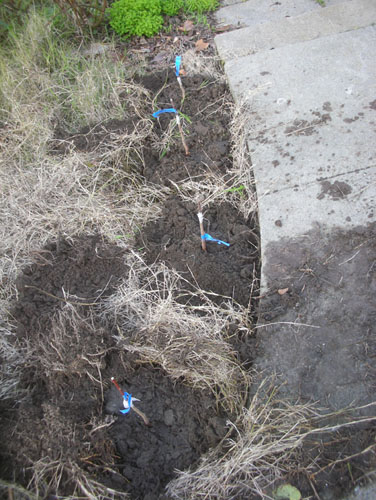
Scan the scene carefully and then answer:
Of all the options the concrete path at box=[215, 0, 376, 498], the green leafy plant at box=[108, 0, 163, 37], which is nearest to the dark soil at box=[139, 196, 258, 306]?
the concrete path at box=[215, 0, 376, 498]

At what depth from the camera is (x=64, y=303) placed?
2.37 m

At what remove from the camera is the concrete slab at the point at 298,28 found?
3.41 metres

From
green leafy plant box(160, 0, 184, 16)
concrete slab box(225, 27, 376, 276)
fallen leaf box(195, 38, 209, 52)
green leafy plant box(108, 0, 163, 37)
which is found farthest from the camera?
green leafy plant box(160, 0, 184, 16)

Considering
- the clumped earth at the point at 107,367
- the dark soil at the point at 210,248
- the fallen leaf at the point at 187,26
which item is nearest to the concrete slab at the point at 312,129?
the dark soil at the point at 210,248

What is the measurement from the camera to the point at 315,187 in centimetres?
252

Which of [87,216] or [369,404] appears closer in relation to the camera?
[369,404]

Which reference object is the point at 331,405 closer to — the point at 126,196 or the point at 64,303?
the point at 64,303

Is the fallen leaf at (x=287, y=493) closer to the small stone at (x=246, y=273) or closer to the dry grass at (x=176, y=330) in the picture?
the dry grass at (x=176, y=330)

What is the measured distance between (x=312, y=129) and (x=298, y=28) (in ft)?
4.12

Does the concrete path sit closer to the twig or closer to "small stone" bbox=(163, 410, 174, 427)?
"small stone" bbox=(163, 410, 174, 427)

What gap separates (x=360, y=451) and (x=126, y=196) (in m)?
1.89

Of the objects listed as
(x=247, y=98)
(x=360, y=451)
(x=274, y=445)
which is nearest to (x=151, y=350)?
(x=274, y=445)

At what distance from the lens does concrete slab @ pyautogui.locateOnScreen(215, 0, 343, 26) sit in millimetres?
3971

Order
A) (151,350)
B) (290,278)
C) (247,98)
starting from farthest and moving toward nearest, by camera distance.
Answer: (247,98)
(290,278)
(151,350)
